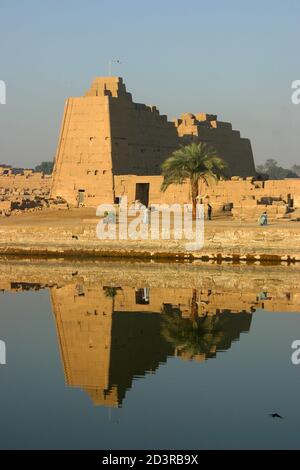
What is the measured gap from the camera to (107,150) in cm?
4444

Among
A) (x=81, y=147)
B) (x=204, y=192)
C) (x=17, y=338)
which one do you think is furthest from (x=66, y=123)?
(x=17, y=338)

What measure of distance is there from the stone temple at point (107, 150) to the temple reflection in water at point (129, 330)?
21143 mm

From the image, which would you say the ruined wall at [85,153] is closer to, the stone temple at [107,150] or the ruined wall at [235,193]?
the stone temple at [107,150]

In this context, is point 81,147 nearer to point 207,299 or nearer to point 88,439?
point 207,299

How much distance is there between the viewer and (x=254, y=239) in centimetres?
2886

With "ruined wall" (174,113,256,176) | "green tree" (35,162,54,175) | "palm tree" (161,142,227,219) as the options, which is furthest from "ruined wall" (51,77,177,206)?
"green tree" (35,162,54,175)

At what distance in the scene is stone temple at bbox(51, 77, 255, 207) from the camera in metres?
43.8

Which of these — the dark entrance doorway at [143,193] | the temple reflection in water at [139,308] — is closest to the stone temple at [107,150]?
the dark entrance doorway at [143,193]

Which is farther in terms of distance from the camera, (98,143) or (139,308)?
(98,143)

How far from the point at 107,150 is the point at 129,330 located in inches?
1117

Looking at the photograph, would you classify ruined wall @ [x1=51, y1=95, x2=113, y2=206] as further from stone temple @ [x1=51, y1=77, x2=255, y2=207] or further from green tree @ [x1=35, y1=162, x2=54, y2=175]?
green tree @ [x1=35, y1=162, x2=54, y2=175]

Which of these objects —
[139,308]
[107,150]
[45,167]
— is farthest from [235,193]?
[45,167]

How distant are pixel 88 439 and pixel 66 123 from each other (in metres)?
37.2

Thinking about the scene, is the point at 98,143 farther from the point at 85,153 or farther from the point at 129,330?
the point at 129,330
